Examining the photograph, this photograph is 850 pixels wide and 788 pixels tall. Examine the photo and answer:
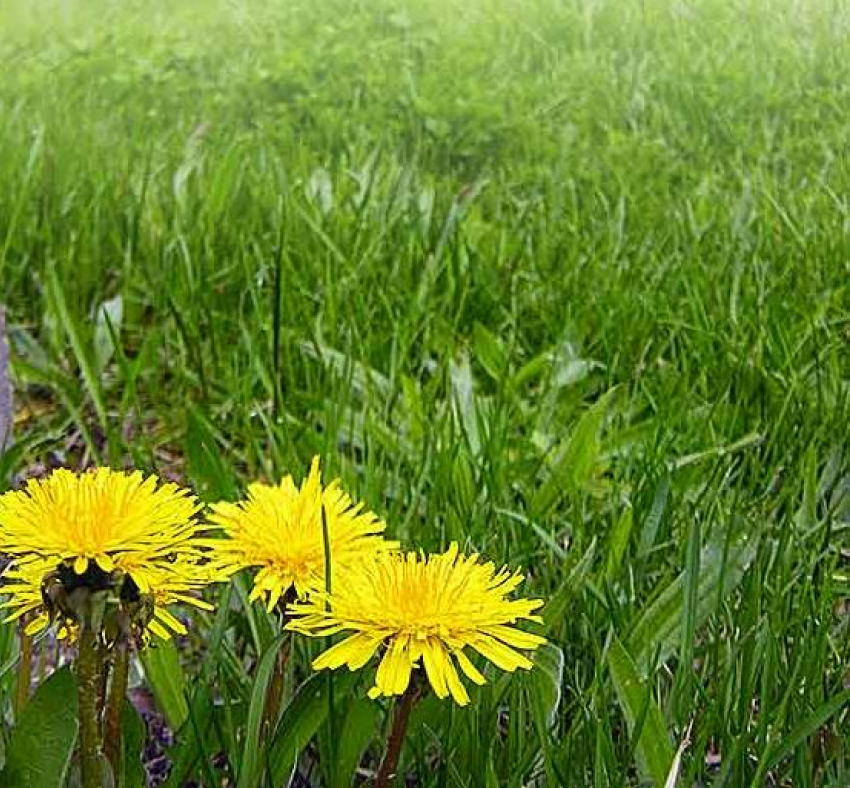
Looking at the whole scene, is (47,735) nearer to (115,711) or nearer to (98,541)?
(115,711)

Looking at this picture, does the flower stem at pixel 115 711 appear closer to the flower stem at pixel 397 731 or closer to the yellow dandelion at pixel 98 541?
the yellow dandelion at pixel 98 541

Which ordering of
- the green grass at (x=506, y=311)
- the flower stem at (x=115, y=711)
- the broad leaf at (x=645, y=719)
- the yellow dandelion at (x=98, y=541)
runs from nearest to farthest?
1. the yellow dandelion at (x=98, y=541)
2. the flower stem at (x=115, y=711)
3. the broad leaf at (x=645, y=719)
4. the green grass at (x=506, y=311)

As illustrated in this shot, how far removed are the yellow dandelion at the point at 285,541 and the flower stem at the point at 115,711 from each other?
8cm

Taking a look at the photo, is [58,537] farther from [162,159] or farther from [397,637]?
[162,159]

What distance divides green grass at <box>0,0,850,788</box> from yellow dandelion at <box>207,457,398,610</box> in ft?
0.57

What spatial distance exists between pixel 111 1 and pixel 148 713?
2531mm

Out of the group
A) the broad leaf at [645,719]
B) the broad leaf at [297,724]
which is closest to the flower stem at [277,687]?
the broad leaf at [297,724]

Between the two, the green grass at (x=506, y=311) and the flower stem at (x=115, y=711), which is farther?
the green grass at (x=506, y=311)

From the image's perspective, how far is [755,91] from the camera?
2.83 metres

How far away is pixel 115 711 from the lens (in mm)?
877

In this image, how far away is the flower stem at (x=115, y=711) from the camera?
86 centimetres

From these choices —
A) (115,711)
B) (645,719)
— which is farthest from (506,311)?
(115,711)

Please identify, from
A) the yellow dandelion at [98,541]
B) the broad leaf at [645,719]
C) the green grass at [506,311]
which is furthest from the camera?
the green grass at [506,311]

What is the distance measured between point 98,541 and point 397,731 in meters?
0.20
